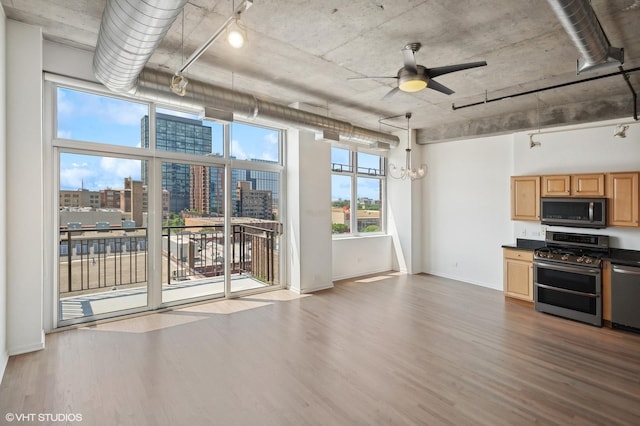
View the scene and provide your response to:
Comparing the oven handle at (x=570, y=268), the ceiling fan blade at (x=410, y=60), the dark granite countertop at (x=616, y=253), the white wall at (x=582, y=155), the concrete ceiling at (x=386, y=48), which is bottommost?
the oven handle at (x=570, y=268)

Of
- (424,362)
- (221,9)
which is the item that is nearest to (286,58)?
(221,9)

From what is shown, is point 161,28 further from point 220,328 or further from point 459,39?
point 220,328

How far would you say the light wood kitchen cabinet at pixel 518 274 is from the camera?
4961 mm

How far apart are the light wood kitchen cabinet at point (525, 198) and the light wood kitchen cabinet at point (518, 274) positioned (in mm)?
637

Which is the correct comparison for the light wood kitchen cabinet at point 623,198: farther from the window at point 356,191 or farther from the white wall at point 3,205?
the white wall at point 3,205

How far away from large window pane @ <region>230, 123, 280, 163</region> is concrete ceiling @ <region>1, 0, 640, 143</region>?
2.31 feet

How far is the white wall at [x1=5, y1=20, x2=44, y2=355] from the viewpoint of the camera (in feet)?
10.2

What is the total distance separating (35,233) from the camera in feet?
10.8

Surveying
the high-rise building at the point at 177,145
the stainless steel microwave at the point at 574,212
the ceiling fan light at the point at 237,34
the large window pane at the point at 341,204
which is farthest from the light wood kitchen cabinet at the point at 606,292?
the high-rise building at the point at 177,145

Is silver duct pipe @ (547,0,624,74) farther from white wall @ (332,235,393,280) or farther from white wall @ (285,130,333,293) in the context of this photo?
white wall @ (332,235,393,280)

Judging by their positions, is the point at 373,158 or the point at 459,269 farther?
the point at 373,158

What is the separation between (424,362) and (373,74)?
3.41 meters

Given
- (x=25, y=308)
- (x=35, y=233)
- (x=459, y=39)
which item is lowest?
(x=25, y=308)

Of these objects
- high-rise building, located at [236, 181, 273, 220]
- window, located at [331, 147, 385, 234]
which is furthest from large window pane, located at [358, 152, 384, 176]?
high-rise building, located at [236, 181, 273, 220]
